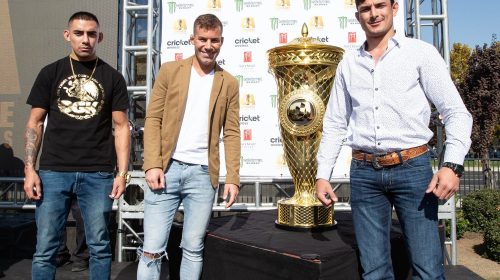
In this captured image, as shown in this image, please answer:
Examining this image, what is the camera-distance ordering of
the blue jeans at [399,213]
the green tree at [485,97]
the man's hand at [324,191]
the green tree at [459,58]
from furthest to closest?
the green tree at [459,58] < the green tree at [485,97] < the man's hand at [324,191] < the blue jeans at [399,213]

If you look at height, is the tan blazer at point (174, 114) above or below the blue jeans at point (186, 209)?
above

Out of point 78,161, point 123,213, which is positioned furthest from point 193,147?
point 123,213

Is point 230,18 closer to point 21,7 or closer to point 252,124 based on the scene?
point 252,124

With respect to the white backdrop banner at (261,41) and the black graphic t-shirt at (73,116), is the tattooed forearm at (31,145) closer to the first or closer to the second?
the black graphic t-shirt at (73,116)

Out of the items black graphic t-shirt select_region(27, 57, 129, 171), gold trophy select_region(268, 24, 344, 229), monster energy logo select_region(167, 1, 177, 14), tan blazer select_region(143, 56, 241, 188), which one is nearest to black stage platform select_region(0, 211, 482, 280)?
gold trophy select_region(268, 24, 344, 229)

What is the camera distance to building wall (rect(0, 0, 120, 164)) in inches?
216

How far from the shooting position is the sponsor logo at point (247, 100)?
13.7 ft

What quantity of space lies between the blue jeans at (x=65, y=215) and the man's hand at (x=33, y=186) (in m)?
0.02

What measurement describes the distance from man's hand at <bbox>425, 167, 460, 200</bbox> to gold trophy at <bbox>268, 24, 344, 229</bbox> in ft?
3.46

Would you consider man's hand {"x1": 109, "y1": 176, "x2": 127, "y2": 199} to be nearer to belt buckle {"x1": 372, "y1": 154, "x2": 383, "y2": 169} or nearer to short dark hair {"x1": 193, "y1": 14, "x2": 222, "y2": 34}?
short dark hair {"x1": 193, "y1": 14, "x2": 222, "y2": 34}

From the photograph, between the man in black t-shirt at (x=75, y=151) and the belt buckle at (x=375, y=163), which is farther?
the man in black t-shirt at (x=75, y=151)

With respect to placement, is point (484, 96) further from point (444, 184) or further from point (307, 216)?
point (444, 184)

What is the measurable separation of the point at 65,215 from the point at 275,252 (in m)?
1.05

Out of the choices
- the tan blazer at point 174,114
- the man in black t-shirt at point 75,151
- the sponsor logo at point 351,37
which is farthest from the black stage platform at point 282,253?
the sponsor logo at point 351,37
